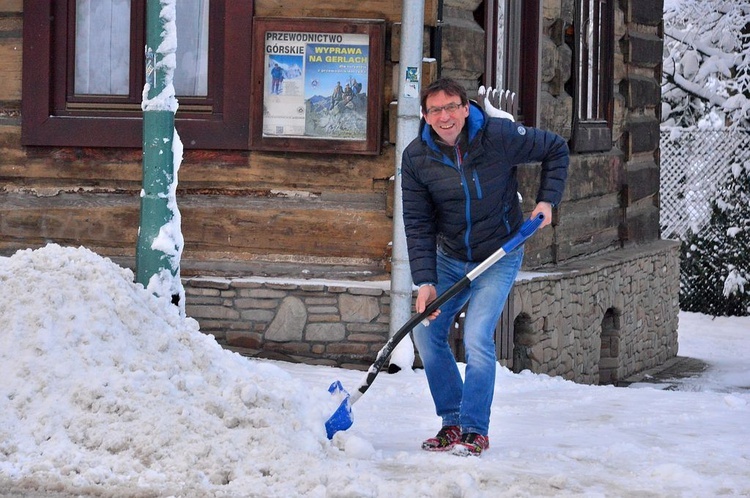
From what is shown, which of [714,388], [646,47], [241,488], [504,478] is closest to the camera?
[241,488]

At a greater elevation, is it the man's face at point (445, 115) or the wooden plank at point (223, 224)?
the man's face at point (445, 115)

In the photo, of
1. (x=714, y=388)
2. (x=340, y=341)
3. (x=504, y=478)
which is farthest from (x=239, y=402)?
(x=714, y=388)

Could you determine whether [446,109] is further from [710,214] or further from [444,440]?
[710,214]

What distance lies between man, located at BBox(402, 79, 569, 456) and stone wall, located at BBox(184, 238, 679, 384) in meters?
2.42

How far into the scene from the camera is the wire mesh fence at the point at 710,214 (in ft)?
49.3

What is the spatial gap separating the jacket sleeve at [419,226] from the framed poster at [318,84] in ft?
8.25

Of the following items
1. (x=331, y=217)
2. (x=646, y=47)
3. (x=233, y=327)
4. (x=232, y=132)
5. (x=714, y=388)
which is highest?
(x=646, y=47)

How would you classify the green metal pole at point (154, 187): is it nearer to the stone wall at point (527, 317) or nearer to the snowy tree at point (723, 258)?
the stone wall at point (527, 317)

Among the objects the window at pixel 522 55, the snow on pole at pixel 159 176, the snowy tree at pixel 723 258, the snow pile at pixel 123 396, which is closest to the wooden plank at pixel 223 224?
the window at pixel 522 55

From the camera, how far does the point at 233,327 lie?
8.27 metres

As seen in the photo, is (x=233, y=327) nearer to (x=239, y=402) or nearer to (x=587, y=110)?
(x=239, y=402)

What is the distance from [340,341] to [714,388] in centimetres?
397

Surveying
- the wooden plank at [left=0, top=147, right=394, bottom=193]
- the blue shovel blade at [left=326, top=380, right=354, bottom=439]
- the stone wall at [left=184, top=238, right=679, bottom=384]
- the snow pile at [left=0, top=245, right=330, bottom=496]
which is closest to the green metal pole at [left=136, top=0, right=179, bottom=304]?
the snow pile at [left=0, top=245, right=330, bottom=496]

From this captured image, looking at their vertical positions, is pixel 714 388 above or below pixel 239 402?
below
